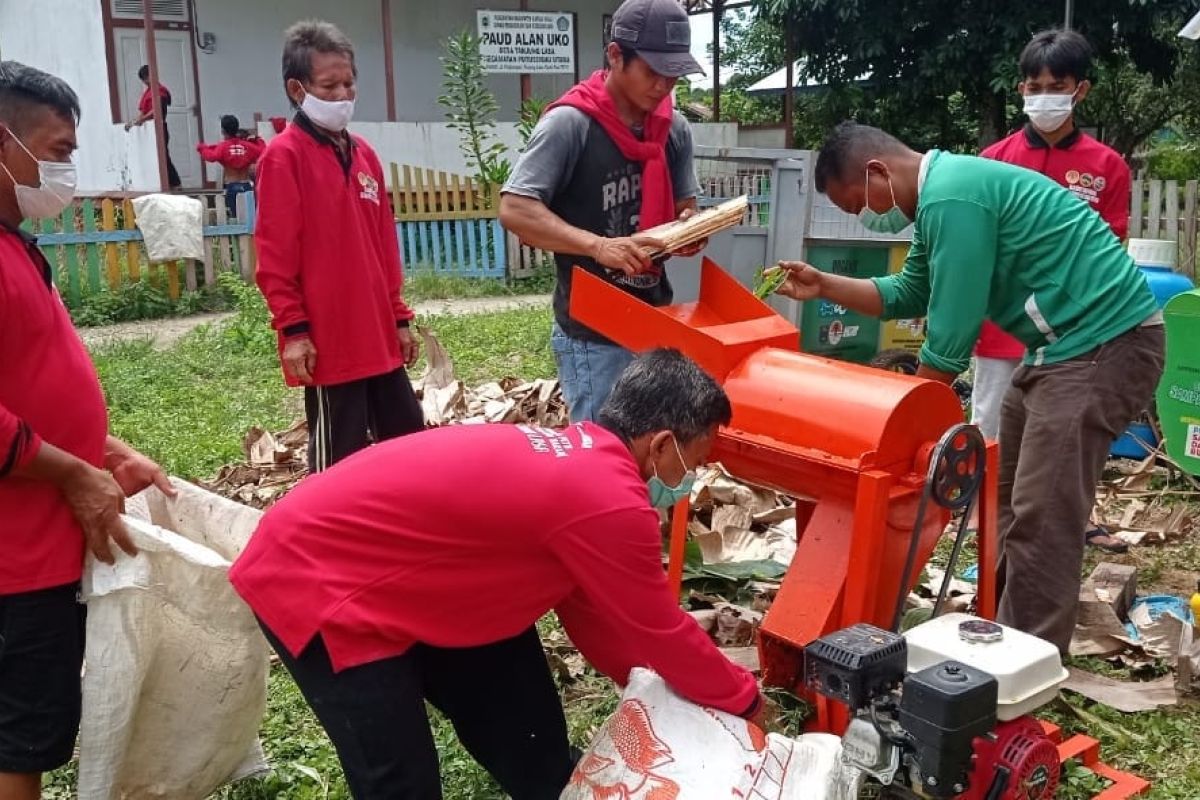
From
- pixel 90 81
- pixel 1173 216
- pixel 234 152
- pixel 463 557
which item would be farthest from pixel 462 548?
pixel 90 81

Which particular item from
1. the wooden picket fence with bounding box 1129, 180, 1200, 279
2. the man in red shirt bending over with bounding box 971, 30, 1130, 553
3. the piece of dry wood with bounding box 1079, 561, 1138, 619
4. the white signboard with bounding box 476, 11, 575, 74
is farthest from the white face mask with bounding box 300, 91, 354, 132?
the white signboard with bounding box 476, 11, 575, 74

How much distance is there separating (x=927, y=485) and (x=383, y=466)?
4.50 ft

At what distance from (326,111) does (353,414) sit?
1.10m

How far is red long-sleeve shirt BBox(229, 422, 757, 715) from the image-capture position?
2.12 metres

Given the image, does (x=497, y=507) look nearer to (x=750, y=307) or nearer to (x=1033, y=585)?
(x=750, y=307)

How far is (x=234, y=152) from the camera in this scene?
→ 1250 cm

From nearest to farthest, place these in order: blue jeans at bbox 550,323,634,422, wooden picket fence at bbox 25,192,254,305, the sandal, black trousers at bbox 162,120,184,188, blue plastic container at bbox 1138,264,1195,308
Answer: blue jeans at bbox 550,323,634,422
the sandal
blue plastic container at bbox 1138,264,1195,308
wooden picket fence at bbox 25,192,254,305
black trousers at bbox 162,120,184,188

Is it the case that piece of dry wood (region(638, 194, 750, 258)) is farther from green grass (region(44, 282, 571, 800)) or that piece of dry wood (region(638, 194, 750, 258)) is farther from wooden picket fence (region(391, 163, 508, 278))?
wooden picket fence (region(391, 163, 508, 278))

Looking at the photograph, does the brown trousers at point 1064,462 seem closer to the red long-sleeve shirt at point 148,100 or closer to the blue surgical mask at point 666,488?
the blue surgical mask at point 666,488

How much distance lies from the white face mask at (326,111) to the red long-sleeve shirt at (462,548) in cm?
207

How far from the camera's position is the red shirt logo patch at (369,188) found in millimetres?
4109

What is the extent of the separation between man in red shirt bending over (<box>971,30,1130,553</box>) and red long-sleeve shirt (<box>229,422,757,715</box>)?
2757 millimetres

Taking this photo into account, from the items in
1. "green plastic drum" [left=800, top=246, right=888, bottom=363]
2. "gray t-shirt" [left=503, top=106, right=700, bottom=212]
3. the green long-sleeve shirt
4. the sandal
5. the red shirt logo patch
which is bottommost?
the sandal

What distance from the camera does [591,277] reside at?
3260mm
